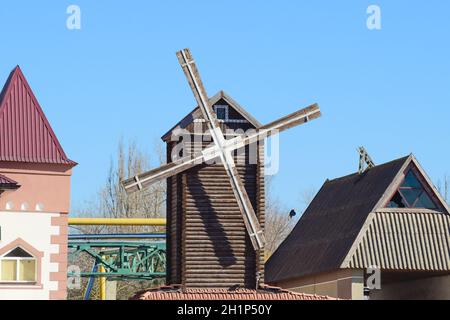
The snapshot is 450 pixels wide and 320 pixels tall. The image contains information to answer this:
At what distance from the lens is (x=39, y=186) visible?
32.7 m

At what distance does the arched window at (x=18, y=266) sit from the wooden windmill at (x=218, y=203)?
4.85 m

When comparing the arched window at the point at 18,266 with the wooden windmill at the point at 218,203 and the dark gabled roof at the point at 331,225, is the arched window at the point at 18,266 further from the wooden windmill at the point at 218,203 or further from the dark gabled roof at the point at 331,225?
the dark gabled roof at the point at 331,225

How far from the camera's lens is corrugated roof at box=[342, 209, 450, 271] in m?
38.8

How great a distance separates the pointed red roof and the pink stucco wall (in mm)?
236

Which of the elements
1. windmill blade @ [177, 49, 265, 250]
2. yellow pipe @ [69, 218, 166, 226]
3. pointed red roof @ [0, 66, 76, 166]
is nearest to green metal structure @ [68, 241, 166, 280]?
yellow pipe @ [69, 218, 166, 226]

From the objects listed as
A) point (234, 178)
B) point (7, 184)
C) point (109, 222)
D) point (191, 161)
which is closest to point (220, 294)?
point (234, 178)

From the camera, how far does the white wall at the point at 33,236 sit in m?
31.9

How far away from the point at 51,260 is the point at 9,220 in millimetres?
1634

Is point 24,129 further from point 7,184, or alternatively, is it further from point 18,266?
point 18,266

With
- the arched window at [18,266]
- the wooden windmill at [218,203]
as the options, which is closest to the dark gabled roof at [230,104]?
the wooden windmill at [218,203]

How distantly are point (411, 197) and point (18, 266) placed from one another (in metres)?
14.9

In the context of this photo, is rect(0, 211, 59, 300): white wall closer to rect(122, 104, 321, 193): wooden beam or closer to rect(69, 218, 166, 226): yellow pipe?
rect(122, 104, 321, 193): wooden beam
